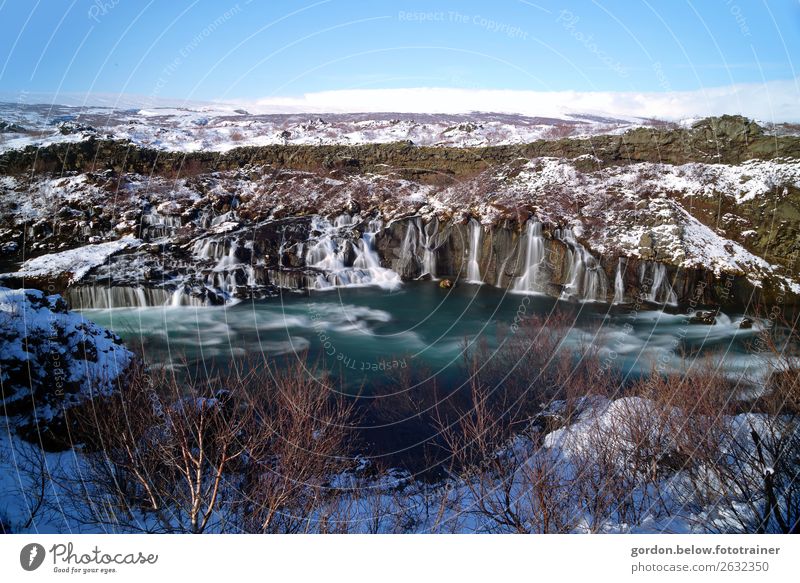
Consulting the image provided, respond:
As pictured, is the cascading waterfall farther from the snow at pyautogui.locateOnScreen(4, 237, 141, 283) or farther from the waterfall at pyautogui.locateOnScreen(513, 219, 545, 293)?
the waterfall at pyautogui.locateOnScreen(513, 219, 545, 293)

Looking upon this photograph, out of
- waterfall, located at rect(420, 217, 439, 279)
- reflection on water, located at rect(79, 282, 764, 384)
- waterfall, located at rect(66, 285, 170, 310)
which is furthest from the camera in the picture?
waterfall, located at rect(420, 217, 439, 279)

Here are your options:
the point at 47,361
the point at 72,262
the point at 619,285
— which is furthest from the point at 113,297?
the point at 619,285

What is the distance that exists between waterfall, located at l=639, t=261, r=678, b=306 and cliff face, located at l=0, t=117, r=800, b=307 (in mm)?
49

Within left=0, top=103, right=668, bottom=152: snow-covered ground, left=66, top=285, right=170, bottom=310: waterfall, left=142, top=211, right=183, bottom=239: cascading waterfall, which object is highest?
left=0, top=103, right=668, bottom=152: snow-covered ground

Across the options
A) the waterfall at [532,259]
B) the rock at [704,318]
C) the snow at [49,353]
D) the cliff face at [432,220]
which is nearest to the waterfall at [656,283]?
the cliff face at [432,220]

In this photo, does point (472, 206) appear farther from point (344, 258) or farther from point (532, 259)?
point (344, 258)

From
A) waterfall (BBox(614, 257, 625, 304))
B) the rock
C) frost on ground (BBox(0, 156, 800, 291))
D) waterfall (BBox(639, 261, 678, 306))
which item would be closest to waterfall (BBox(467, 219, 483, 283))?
frost on ground (BBox(0, 156, 800, 291))

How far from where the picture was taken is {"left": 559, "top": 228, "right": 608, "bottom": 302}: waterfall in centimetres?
1275

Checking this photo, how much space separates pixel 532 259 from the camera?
45.9 feet

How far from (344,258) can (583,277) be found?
7505mm

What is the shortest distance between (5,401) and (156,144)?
16.3m
